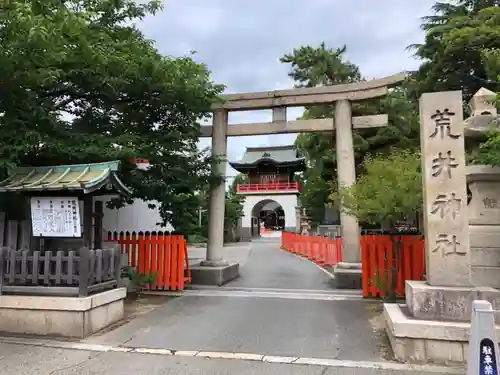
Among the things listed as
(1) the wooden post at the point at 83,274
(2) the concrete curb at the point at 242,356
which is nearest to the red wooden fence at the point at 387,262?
(2) the concrete curb at the point at 242,356

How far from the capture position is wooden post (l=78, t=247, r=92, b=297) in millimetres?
6172

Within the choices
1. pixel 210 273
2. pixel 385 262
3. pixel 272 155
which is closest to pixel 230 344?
pixel 385 262

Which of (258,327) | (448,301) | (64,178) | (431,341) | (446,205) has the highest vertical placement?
(64,178)

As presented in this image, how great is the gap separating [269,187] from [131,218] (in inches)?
1143

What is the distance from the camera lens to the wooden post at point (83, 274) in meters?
6.17

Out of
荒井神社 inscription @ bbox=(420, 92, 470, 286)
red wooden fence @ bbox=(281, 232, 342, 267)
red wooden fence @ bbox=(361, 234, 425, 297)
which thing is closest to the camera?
荒井神社 inscription @ bbox=(420, 92, 470, 286)

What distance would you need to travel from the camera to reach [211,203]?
11.9 metres

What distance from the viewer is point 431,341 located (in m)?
5.04

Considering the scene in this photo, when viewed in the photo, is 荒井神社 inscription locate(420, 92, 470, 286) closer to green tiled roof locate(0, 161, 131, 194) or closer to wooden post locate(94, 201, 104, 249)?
green tiled roof locate(0, 161, 131, 194)

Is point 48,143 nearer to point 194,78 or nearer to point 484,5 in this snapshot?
point 194,78

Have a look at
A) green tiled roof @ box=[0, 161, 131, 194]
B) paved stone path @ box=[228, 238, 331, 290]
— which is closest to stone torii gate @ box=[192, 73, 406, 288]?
paved stone path @ box=[228, 238, 331, 290]

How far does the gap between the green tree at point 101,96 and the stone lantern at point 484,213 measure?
576cm

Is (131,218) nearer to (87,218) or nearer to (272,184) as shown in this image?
(87,218)

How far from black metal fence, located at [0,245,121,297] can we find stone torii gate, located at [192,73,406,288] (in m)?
5.29
